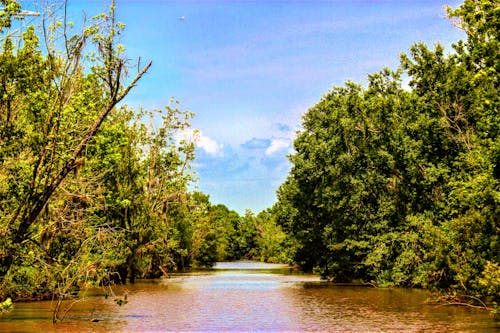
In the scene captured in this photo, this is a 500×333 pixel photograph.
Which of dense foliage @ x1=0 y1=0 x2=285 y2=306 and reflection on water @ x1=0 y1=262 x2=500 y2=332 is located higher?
dense foliage @ x1=0 y1=0 x2=285 y2=306

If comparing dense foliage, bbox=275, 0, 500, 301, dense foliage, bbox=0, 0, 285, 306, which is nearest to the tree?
dense foliage, bbox=0, 0, 285, 306

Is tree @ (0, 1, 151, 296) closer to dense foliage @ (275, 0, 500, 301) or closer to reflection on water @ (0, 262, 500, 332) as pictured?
reflection on water @ (0, 262, 500, 332)

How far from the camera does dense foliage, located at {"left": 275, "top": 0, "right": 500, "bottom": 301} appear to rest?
34.9m

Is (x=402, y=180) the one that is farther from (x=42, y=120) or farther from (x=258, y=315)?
(x=42, y=120)

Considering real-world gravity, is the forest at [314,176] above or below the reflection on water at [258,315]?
above

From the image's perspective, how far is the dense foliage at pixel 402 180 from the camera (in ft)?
115

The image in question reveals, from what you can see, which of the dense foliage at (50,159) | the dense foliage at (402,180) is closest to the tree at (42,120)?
the dense foliage at (50,159)

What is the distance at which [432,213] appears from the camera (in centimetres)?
4675

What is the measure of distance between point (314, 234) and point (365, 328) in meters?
38.7

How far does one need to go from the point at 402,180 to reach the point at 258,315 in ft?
78.8

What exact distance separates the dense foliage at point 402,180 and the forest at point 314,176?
14 centimetres

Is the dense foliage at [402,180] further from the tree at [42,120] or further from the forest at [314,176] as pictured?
the tree at [42,120]

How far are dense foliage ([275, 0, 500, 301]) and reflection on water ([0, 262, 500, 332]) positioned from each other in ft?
12.3

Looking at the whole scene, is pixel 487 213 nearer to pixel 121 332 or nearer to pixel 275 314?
pixel 275 314
